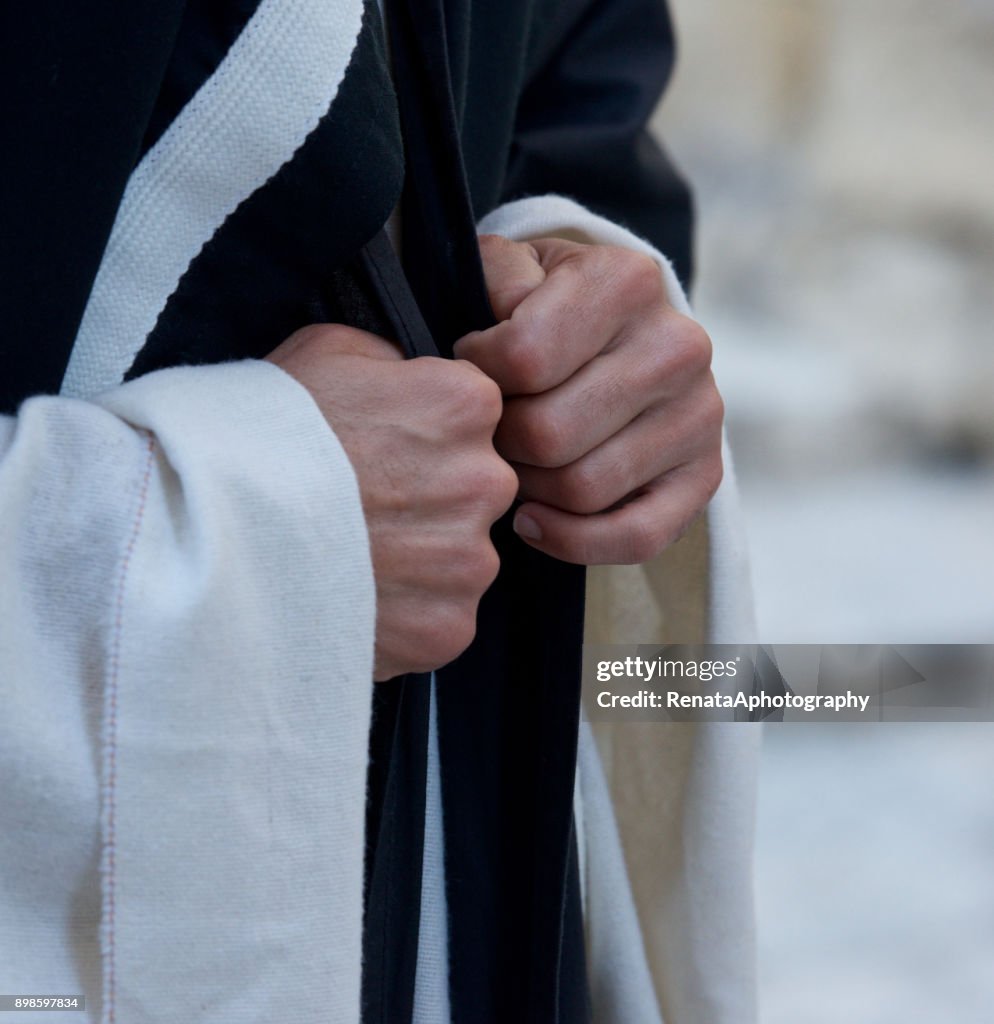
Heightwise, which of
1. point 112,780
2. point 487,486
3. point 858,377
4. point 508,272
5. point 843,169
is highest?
point 843,169

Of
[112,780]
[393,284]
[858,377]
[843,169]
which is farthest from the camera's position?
[843,169]

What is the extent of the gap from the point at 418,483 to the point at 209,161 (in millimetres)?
118

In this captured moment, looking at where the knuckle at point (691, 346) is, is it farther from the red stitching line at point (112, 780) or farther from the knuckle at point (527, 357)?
the red stitching line at point (112, 780)

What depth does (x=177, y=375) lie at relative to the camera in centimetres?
35

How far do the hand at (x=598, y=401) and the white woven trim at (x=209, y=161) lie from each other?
0.11 metres

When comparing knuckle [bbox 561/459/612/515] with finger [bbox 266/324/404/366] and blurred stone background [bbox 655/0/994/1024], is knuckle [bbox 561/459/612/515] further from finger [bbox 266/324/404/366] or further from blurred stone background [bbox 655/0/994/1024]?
blurred stone background [bbox 655/0/994/1024]

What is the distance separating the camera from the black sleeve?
2.15ft

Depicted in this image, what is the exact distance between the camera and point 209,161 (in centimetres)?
35

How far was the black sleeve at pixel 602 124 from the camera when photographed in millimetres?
656

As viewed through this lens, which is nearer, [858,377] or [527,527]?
[527,527]

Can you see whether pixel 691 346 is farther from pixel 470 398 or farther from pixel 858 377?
pixel 858 377

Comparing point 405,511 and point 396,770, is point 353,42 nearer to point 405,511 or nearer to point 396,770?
point 405,511

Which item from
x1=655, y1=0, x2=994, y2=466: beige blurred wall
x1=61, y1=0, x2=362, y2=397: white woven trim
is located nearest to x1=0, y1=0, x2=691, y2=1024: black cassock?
x1=61, y1=0, x2=362, y2=397: white woven trim

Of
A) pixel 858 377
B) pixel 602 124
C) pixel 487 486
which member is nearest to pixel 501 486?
pixel 487 486
